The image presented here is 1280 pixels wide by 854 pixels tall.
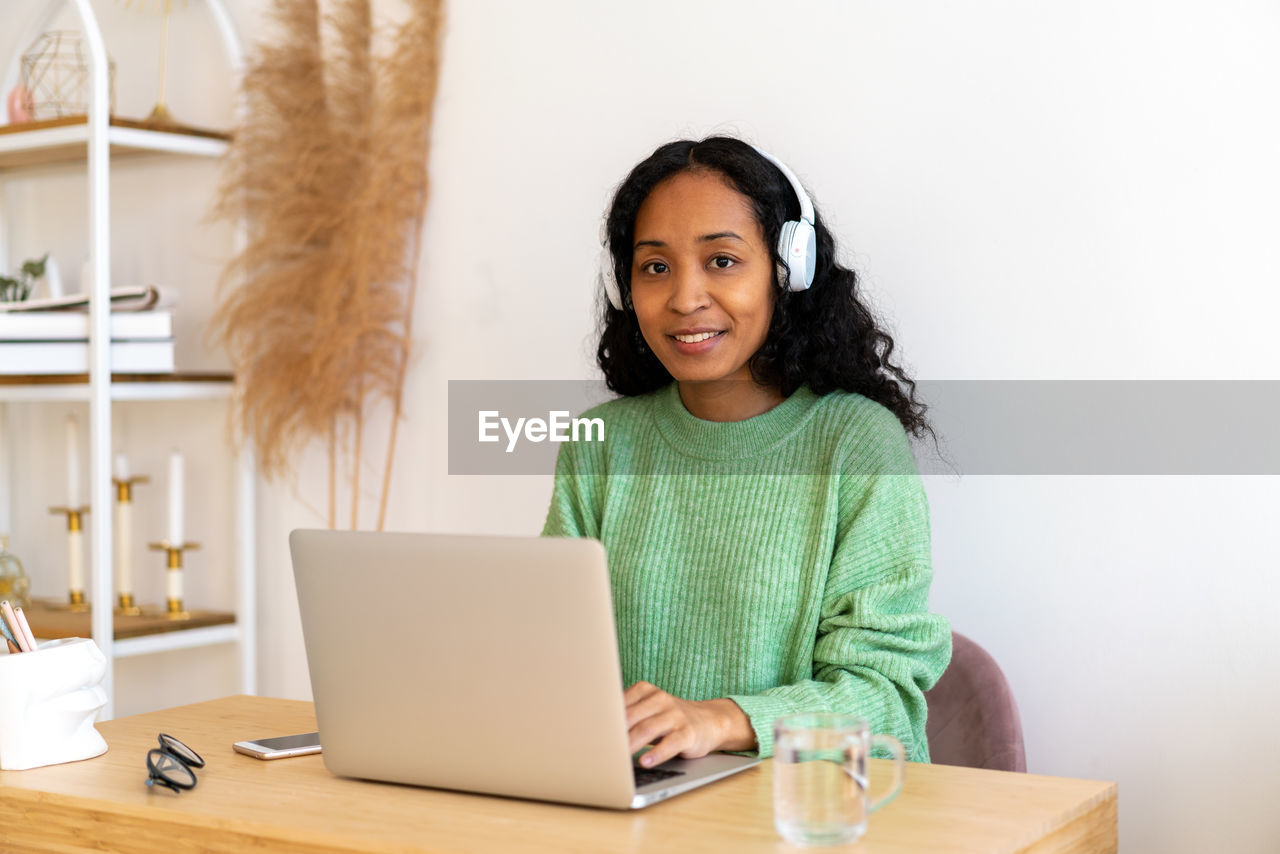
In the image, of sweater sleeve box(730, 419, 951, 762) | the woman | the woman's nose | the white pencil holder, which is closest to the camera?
the white pencil holder

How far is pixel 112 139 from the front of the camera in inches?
93.5

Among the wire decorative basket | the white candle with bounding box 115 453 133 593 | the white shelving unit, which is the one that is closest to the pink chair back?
the white shelving unit

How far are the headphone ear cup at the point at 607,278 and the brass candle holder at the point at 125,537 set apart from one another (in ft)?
3.39

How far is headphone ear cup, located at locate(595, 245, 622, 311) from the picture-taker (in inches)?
78.9

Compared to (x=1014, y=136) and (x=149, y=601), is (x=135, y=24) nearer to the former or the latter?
(x=149, y=601)

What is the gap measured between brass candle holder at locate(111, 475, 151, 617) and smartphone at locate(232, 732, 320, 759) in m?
1.29

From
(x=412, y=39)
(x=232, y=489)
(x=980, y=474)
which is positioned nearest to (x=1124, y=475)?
(x=980, y=474)

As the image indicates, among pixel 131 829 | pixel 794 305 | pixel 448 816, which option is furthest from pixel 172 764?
pixel 794 305

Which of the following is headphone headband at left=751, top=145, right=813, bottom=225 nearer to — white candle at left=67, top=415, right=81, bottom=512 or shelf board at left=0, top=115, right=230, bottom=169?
shelf board at left=0, top=115, right=230, bottom=169

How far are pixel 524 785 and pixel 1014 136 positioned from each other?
1114mm

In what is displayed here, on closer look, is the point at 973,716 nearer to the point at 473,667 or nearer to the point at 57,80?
the point at 473,667

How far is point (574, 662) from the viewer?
3.64ft

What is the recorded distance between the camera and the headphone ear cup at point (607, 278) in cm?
200

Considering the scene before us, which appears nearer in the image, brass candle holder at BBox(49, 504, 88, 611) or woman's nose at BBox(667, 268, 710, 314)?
woman's nose at BBox(667, 268, 710, 314)
